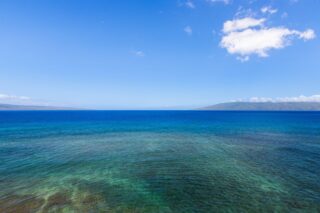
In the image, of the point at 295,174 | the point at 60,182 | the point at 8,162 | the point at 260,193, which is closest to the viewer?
the point at 260,193

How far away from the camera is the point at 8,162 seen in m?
20.5

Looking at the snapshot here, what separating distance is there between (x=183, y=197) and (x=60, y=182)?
10050mm

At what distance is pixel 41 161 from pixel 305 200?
24.6 metres

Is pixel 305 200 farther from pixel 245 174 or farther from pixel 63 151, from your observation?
pixel 63 151

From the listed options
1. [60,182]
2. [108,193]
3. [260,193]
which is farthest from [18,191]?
[260,193]

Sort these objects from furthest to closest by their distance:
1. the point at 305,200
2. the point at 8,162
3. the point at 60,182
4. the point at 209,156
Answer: the point at 209,156 → the point at 8,162 → the point at 60,182 → the point at 305,200

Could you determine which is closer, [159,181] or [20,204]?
[20,204]

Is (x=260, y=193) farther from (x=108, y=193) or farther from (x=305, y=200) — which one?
(x=108, y=193)

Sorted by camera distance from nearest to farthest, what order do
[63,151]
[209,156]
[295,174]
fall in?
[295,174]
[209,156]
[63,151]

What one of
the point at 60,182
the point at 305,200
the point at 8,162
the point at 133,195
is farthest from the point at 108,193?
the point at 8,162

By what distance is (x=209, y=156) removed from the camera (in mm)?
23578

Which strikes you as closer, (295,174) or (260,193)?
(260,193)

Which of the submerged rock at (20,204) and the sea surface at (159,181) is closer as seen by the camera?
the submerged rock at (20,204)

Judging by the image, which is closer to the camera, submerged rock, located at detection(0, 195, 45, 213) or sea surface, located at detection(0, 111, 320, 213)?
submerged rock, located at detection(0, 195, 45, 213)
